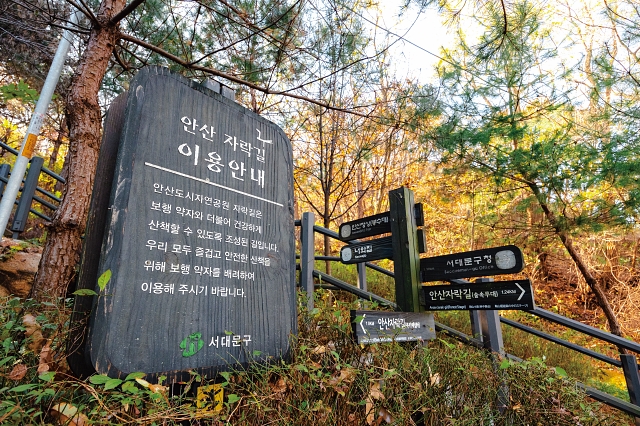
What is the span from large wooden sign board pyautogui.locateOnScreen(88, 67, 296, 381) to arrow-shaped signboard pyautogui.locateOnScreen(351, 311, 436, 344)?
1.31ft

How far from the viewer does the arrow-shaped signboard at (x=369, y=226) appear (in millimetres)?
3033

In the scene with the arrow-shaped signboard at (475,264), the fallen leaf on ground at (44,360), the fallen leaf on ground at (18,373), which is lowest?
the fallen leaf on ground at (18,373)

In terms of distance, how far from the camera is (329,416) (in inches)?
61.0

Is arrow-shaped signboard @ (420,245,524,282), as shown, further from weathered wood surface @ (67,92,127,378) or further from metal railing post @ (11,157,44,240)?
metal railing post @ (11,157,44,240)

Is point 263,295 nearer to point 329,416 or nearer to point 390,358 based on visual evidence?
point 329,416

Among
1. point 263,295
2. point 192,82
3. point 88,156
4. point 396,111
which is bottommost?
point 263,295

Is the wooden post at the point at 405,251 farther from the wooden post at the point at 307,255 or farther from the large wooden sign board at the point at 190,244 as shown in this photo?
the large wooden sign board at the point at 190,244

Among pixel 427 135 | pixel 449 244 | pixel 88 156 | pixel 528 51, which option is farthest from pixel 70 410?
pixel 449 244

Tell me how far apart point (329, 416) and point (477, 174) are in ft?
16.6

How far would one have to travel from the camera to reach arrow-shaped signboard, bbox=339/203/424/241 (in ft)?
9.95

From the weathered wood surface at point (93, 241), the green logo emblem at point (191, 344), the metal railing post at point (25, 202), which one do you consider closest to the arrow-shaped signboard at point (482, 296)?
the green logo emblem at point (191, 344)

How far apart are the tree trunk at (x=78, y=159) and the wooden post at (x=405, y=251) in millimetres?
2742

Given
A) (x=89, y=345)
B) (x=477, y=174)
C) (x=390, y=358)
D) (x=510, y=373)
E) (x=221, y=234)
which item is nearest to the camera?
(x=89, y=345)

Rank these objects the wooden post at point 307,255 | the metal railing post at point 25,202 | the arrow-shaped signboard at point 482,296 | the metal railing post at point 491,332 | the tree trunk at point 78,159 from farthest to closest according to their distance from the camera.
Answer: the metal railing post at point 25,202 → the wooden post at point 307,255 → the tree trunk at point 78,159 → the metal railing post at point 491,332 → the arrow-shaped signboard at point 482,296
